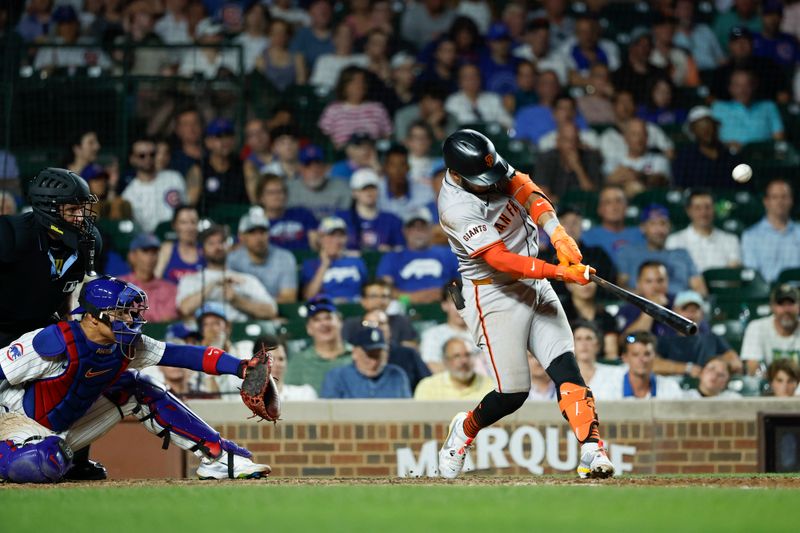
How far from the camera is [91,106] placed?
1154 centimetres

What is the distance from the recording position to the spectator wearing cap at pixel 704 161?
39.4 feet

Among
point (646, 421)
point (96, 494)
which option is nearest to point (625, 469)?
point (646, 421)

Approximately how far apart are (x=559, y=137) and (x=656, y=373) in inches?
120

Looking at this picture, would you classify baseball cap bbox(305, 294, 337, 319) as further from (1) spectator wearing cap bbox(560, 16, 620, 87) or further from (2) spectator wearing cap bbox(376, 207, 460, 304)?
(1) spectator wearing cap bbox(560, 16, 620, 87)

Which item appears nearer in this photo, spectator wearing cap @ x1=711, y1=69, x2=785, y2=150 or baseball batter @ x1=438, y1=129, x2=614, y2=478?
baseball batter @ x1=438, y1=129, x2=614, y2=478

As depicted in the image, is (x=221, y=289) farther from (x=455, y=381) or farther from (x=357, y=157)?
(x=357, y=157)

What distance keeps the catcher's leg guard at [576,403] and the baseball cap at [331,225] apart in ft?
15.1

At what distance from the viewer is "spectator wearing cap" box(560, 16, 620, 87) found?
43.7 feet

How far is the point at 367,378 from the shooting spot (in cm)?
924

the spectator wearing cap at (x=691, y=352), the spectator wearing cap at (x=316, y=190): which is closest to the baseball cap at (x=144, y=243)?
the spectator wearing cap at (x=316, y=190)

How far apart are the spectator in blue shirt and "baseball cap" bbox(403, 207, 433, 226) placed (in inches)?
50.4

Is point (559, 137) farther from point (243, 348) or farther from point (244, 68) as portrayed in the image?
point (243, 348)

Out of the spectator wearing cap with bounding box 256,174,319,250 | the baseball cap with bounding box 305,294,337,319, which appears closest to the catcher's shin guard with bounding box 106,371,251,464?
the baseball cap with bounding box 305,294,337,319

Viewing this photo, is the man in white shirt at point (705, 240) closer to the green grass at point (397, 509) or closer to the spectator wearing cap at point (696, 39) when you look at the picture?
the spectator wearing cap at point (696, 39)
